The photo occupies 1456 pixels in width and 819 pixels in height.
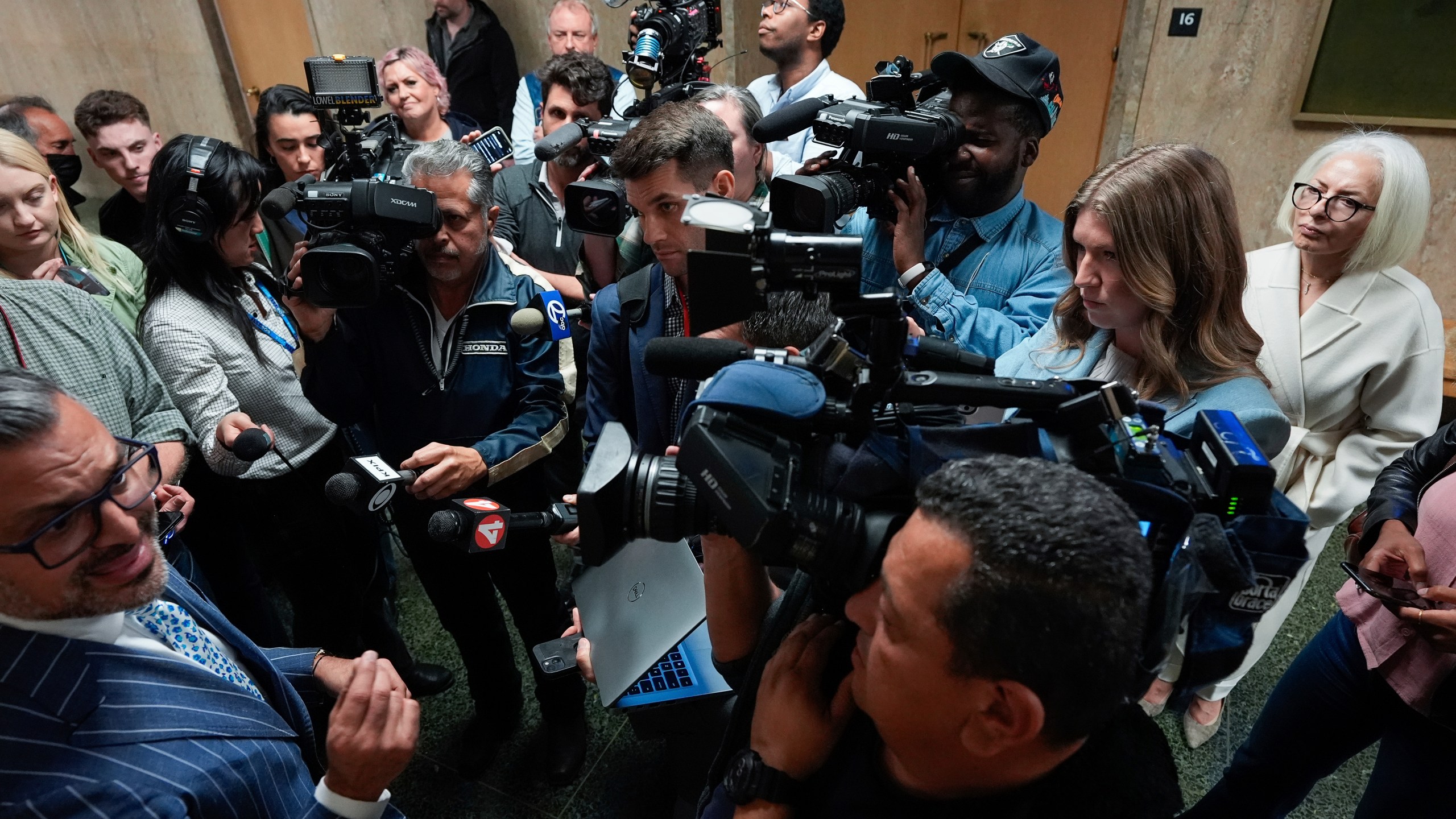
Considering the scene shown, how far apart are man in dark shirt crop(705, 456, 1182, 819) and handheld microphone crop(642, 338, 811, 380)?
299 mm

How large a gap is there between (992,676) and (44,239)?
92.6 inches

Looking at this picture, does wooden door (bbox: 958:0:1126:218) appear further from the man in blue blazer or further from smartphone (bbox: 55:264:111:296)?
smartphone (bbox: 55:264:111:296)

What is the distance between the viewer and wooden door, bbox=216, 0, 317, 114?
4.86 meters

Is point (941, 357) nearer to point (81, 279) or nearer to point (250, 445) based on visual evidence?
point (250, 445)

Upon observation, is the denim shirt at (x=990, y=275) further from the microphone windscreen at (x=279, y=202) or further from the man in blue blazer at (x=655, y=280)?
the microphone windscreen at (x=279, y=202)

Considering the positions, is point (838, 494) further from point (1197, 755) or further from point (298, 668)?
point (1197, 755)

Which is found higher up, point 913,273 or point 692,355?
point 692,355

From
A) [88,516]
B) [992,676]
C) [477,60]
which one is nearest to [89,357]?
[88,516]

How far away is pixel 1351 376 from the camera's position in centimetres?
173

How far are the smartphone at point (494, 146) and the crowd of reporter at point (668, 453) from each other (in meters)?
0.15

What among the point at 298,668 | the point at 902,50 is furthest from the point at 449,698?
the point at 902,50

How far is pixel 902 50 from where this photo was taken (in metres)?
4.82

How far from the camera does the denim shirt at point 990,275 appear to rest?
1.68m

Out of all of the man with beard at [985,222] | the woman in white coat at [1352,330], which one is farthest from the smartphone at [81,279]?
the woman in white coat at [1352,330]
